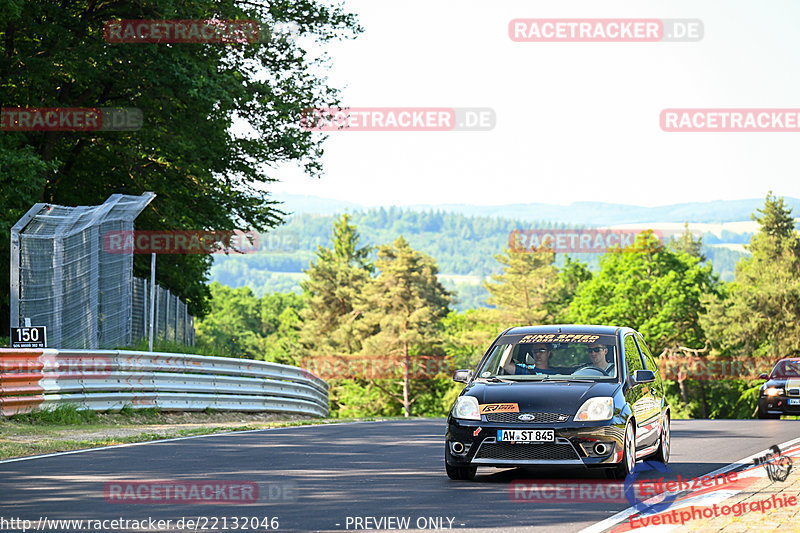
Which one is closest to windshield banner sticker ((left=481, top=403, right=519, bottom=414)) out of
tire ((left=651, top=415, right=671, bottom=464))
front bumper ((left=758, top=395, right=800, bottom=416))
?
tire ((left=651, top=415, right=671, bottom=464))

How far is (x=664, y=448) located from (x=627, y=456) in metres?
2.06

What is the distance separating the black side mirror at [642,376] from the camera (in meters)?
11.3

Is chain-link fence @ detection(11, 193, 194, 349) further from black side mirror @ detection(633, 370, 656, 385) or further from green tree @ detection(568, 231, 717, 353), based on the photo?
green tree @ detection(568, 231, 717, 353)

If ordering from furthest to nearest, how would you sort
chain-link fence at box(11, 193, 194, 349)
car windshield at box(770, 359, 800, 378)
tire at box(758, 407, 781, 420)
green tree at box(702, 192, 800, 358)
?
green tree at box(702, 192, 800, 358) → car windshield at box(770, 359, 800, 378) → tire at box(758, 407, 781, 420) → chain-link fence at box(11, 193, 194, 349)

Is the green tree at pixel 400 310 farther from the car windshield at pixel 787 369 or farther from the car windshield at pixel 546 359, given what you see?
the car windshield at pixel 546 359

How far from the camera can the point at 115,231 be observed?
69.4 feet

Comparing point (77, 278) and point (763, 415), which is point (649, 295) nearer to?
point (763, 415)

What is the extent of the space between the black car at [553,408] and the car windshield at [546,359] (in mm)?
10

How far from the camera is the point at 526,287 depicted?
345 ft

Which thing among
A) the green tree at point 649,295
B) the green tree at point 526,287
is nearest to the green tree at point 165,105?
the green tree at point 649,295

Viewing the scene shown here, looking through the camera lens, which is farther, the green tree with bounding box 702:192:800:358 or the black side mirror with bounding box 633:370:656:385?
the green tree with bounding box 702:192:800:358

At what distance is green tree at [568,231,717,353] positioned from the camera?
78125mm

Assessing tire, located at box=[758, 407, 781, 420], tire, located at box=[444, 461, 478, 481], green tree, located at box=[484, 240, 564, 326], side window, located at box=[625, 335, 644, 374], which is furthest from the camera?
green tree, located at box=[484, 240, 564, 326]

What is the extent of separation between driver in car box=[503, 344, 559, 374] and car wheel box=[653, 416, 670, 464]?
1563 mm
